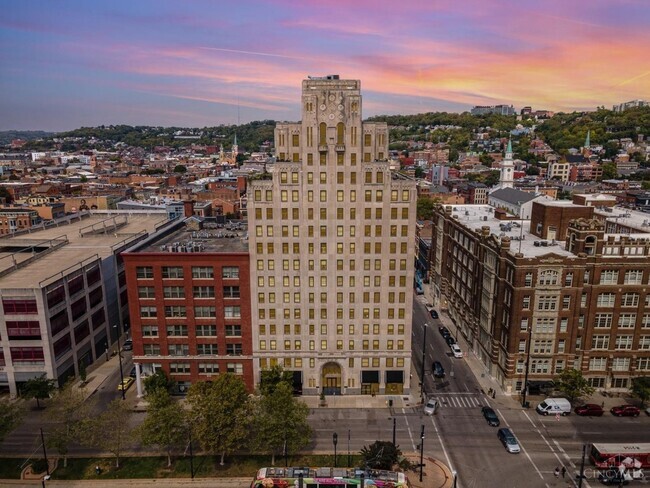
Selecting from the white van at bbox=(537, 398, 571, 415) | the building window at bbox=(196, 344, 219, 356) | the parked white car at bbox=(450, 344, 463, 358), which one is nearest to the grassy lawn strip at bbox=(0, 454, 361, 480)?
the building window at bbox=(196, 344, 219, 356)

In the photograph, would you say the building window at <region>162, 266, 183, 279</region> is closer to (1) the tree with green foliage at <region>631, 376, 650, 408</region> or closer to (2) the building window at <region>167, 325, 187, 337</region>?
(2) the building window at <region>167, 325, 187, 337</region>

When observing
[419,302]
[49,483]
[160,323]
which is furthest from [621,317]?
[49,483]

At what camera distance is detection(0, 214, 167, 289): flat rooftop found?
82.6 metres

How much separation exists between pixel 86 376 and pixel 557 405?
260 ft

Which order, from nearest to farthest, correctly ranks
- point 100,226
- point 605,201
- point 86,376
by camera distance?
point 86,376 < point 605,201 < point 100,226

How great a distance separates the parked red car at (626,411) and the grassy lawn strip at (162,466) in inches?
1634

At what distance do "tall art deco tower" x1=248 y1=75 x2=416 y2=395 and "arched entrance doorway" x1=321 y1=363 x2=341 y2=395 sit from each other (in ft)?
0.55

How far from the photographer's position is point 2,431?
5688 centimetres

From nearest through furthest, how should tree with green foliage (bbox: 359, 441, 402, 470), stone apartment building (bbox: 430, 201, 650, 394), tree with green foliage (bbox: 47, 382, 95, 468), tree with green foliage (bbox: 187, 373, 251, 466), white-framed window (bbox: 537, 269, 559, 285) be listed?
tree with green foliage (bbox: 359, 441, 402, 470), tree with green foliage (bbox: 187, 373, 251, 466), tree with green foliage (bbox: 47, 382, 95, 468), white-framed window (bbox: 537, 269, 559, 285), stone apartment building (bbox: 430, 201, 650, 394)

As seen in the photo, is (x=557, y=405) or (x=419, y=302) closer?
(x=557, y=405)

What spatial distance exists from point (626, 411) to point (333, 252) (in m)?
50.6

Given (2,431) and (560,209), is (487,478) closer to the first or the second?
(560,209)

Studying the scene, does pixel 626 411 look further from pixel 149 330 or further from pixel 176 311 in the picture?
pixel 149 330

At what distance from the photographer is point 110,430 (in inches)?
2247
